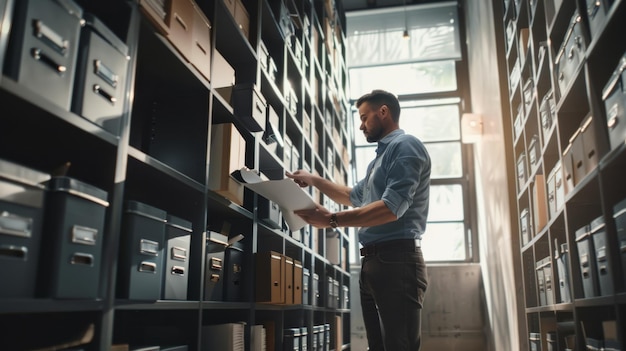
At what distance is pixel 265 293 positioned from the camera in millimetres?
2393

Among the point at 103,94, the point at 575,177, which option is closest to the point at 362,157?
the point at 575,177

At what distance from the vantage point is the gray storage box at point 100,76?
126 cm

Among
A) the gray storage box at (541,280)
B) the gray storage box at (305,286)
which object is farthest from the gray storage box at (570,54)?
the gray storage box at (305,286)

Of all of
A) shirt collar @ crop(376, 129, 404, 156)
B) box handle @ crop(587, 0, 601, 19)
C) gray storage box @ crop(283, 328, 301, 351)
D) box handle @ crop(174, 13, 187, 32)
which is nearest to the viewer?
box handle @ crop(587, 0, 601, 19)

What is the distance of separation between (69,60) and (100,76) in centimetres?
12

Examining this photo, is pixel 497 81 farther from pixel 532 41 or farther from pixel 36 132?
pixel 36 132

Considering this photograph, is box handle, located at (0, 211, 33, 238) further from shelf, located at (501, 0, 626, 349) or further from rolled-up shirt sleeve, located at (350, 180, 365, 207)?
rolled-up shirt sleeve, located at (350, 180, 365, 207)

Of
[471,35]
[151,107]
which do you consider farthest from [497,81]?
[151,107]

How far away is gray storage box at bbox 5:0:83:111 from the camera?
106cm

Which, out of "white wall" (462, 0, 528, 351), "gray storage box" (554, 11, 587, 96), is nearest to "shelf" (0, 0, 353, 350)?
"gray storage box" (554, 11, 587, 96)

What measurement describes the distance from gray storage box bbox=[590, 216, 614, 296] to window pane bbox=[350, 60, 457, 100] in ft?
16.9

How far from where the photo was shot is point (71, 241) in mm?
1167

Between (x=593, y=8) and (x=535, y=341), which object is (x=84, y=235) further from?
(x=535, y=341)

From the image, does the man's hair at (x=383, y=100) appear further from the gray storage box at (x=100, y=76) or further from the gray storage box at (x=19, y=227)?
the gray storage box at (x=19, y=227)
